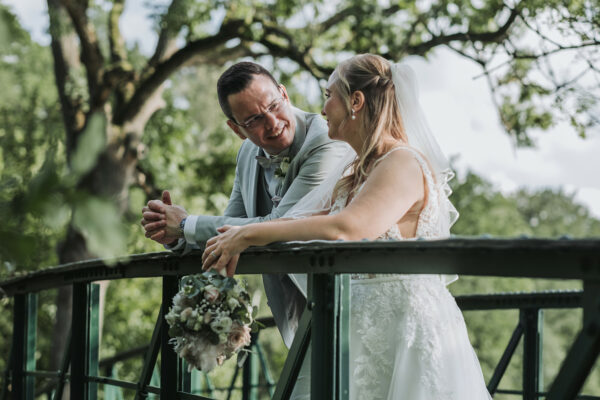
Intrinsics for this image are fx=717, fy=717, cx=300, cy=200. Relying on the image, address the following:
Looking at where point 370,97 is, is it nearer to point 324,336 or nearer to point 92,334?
point 324,336

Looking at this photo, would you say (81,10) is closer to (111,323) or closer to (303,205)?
(303,205)

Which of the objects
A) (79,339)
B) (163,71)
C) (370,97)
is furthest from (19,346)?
(163,71)

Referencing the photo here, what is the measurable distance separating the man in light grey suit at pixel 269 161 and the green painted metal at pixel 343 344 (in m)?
0.90

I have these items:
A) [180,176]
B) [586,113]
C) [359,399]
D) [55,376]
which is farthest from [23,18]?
[180,176]

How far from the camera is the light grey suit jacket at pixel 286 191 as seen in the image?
10.0ft

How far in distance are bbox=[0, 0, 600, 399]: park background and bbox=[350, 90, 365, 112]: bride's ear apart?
3.09ft

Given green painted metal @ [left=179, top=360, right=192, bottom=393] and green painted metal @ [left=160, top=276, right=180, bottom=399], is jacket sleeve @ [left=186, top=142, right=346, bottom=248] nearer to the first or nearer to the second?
green painted metal @ [left=160, top=276, right=180, bottom=399]

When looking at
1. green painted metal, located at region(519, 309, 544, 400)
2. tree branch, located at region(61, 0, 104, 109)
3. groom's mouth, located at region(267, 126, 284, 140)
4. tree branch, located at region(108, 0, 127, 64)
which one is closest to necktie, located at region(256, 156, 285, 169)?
groom's mouth, located at region(267, 126, 284, 140)

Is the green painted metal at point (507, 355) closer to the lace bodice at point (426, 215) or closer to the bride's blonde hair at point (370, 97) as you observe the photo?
the lace bodice at point (426, 215)

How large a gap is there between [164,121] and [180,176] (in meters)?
1.09

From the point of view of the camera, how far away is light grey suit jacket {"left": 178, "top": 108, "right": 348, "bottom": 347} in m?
3.06

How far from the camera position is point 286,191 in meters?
3.44

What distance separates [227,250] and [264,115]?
1.23 meters

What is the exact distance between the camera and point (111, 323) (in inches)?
627
